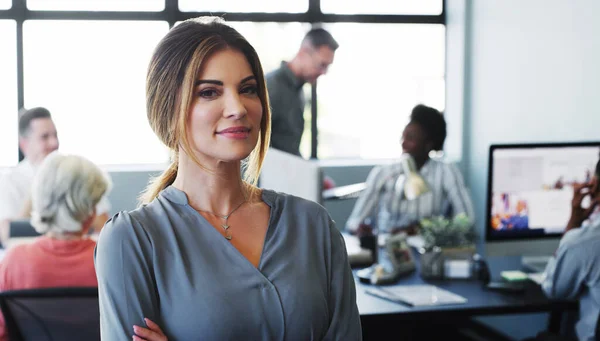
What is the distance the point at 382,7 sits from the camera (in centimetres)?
573

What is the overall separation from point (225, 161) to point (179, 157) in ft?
0.34

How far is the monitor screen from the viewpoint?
3.03 metres

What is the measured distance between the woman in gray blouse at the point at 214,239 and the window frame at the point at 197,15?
12.9 ft

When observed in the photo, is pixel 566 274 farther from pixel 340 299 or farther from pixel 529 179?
pixel 340 299

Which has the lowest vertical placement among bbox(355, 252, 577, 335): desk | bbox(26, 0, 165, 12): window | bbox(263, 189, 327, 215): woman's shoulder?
bbox(355, 252, 577, 335): desk

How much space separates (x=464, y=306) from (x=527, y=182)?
73 centimetres

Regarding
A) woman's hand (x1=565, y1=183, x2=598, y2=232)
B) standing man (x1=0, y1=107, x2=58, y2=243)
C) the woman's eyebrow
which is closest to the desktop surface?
woman's hand (x1=565, y1=183, x2=598, y2=232)

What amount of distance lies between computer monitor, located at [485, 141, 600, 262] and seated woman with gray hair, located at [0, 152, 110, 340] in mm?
1499

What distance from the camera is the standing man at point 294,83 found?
407 centimetres

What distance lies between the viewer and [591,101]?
143 inches

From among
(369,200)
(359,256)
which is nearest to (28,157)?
(369,200)

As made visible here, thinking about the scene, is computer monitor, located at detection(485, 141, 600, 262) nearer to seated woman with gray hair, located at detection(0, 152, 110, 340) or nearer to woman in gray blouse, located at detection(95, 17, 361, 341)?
seated woman with gray hair, located at detection(0, 152, 110, 340)

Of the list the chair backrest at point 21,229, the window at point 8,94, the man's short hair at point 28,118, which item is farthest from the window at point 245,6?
the chair backrest at point 21,229

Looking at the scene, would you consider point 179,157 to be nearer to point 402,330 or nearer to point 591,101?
point 402,330
